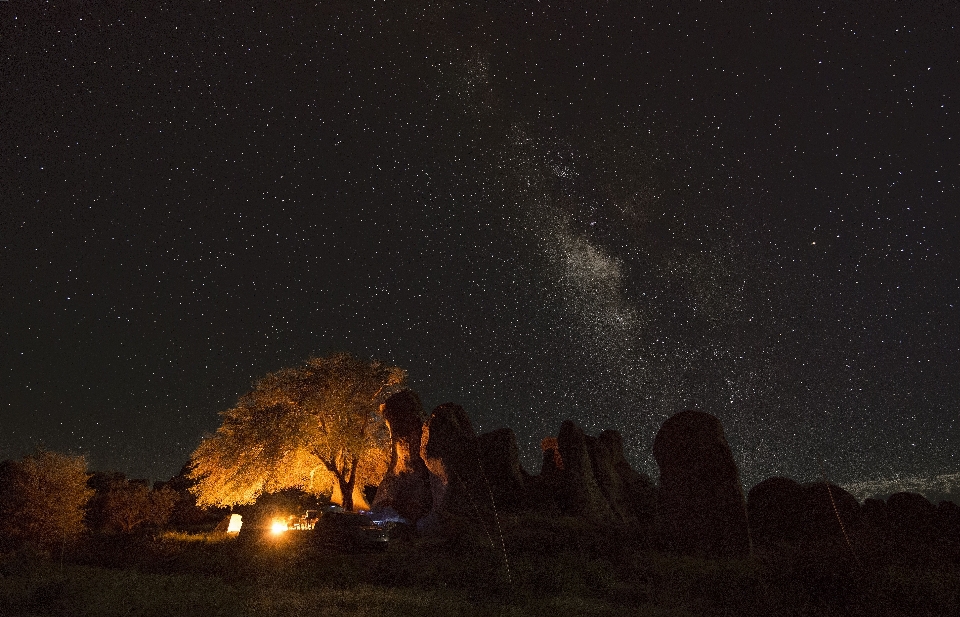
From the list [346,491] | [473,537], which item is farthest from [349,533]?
[346,491]

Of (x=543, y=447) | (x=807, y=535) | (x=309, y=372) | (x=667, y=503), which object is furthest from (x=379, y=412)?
(x=807, y=535)

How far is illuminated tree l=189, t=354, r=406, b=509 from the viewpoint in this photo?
39719 mm

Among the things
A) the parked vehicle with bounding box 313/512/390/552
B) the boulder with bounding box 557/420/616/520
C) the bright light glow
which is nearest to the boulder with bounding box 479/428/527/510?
the boulder with bounding box 557/420/616/520

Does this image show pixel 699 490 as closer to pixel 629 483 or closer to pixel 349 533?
pixel 349 533

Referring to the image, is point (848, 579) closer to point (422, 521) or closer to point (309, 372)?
point (422, 521)

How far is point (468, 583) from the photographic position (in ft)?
60.3

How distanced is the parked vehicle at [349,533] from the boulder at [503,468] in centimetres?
1359

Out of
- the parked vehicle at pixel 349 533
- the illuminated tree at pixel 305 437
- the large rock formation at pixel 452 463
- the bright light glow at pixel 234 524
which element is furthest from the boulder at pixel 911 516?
the bright light glow at pixel 234 524

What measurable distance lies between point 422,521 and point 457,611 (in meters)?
24.7

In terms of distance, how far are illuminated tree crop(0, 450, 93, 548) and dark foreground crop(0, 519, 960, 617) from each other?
3145mm

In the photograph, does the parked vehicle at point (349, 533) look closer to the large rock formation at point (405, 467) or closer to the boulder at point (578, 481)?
the large rock formation at point (405, 467)

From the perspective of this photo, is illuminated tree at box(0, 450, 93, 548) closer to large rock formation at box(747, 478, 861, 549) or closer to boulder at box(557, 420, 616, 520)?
boulder at box(557, 420, 616, 520)

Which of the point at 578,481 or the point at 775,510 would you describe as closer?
the point at 775,510

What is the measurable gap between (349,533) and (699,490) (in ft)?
51.8
